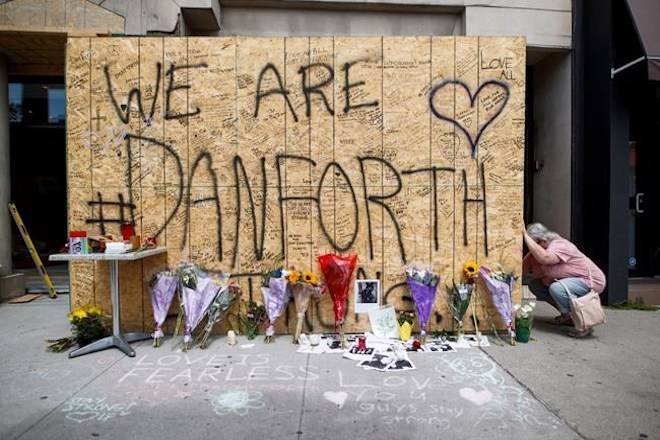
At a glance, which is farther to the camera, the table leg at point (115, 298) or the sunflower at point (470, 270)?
the sunflower at point (470, 270)

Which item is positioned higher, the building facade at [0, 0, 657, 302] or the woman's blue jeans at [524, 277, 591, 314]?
the building facade at [0, 0, 657, 302]

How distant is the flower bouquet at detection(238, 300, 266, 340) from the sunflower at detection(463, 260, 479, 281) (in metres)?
2.24

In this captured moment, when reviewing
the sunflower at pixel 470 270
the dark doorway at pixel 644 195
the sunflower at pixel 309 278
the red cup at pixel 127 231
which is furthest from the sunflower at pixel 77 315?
the dark doorway at pixel 644 195

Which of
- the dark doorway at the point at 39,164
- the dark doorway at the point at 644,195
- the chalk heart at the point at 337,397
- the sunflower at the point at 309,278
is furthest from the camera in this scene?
the dark doorway at the point at 39,164

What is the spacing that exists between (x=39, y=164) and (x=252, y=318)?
22.4 ft

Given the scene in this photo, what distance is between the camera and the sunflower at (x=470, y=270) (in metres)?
4.42

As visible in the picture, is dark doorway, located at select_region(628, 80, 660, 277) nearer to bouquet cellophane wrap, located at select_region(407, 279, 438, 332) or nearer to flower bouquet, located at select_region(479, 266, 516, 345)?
flower bouquet, located at select_region(479, 266, 516, 345)

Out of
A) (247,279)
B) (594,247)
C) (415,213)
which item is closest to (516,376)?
(415,213)

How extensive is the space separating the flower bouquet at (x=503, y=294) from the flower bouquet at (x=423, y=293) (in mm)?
596

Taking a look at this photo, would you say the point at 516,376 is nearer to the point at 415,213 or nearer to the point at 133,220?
the point at 415,213

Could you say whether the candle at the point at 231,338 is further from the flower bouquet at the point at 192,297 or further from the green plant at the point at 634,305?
the green plant at the point at 634,305

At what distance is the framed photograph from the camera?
179 inches

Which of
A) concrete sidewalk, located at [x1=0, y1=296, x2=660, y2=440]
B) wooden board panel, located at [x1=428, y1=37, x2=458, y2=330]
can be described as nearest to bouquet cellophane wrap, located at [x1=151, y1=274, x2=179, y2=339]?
concrete sidewalk, located at [x1=0, y1=296, x2=660, y2=440]

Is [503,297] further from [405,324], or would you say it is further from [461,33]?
[461,33]
